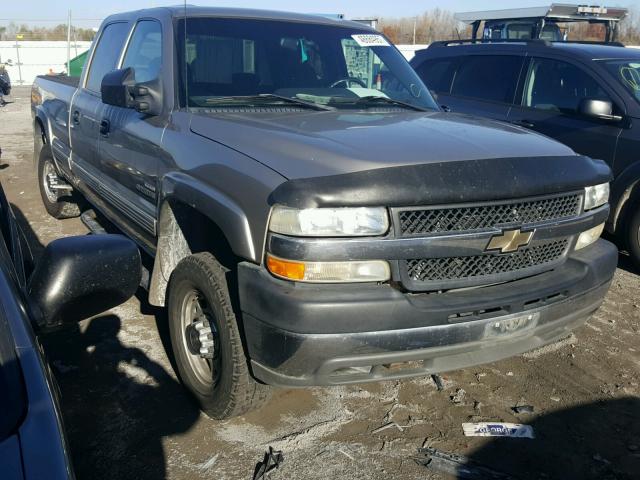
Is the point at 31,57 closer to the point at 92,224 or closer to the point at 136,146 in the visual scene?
the point at 92,224

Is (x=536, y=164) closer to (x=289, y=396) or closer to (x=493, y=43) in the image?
(x=289, y=396)

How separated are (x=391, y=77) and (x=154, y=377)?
97.5 inches

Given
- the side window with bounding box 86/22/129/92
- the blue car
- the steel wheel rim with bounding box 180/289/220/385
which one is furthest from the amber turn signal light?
the side window with bounding box 86/22/129/92

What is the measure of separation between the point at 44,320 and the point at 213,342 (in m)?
1.26

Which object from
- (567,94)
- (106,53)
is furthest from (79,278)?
(567,94)

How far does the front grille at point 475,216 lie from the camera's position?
2.43 m

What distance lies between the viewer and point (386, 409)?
320 centimetres

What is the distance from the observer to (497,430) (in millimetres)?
3023

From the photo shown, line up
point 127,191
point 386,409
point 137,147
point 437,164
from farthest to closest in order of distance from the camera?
point 127,191 < point 137,147 < point 386,409 < point 437,164

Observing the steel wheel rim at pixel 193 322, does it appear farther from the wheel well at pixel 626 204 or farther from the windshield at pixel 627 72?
the windshield at pixel 627 72

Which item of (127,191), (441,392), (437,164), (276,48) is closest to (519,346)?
(441,392)

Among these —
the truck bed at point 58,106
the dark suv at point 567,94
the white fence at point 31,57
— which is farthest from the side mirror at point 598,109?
the white fence at point 31,57

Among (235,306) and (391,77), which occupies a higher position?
(391,77)

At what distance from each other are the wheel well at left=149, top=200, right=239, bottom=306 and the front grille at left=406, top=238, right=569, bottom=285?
3.60ft
